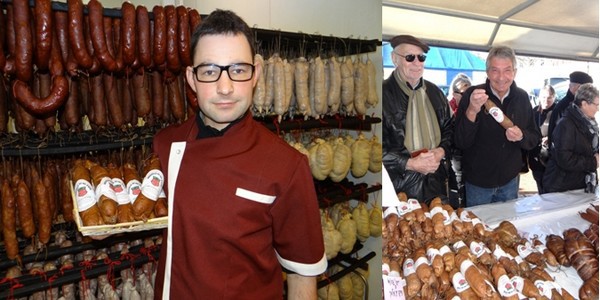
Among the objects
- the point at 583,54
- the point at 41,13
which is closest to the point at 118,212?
the point at 41,13

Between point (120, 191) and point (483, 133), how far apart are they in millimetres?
1368

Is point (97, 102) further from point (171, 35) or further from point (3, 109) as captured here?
point (171, 35)

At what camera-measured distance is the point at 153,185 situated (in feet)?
5.29

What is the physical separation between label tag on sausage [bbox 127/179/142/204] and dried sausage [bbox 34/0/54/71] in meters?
→ 0.63

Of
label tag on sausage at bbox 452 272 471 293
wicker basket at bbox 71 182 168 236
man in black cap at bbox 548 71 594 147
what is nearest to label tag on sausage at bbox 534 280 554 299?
label tag on sausage at bbox 452 272 471 293

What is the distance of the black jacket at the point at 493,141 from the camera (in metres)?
0.99

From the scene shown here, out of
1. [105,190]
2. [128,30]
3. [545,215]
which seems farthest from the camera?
[128,30]

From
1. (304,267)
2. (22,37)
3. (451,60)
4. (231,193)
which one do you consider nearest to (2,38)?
(22,37)

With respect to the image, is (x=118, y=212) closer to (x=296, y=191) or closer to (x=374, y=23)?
(x=296, y=191)

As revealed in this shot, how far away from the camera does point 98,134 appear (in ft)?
6.92

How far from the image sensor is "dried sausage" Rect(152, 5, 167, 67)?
196 centimetres

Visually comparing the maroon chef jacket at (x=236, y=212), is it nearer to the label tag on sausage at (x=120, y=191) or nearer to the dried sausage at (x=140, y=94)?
the label tag on sausage at (x=120, y=191)

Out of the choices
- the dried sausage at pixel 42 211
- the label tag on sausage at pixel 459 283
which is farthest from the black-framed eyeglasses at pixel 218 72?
the dried sausage at pixel 42 211

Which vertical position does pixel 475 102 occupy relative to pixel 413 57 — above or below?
below
